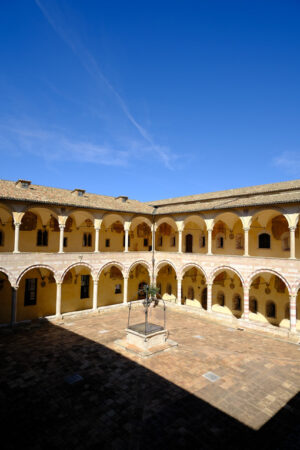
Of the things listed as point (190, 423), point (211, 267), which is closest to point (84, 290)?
point (211, 267)

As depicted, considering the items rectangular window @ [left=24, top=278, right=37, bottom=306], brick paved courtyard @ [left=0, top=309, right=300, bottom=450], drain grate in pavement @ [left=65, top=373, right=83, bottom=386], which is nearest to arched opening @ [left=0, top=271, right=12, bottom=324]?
rectangular window @ [left=24, top=278, right=37, bottom=306]

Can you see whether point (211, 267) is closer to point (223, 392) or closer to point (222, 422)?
point (223, 392)

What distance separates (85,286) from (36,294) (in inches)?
161

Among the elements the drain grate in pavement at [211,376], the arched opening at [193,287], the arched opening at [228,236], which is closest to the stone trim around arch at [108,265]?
the arched opening at [193,287]

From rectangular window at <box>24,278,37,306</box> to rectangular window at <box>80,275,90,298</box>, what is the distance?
3832 millimetres

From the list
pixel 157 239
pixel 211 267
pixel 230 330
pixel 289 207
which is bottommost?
pixel 230 330

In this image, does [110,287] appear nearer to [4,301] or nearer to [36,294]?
[36,294]

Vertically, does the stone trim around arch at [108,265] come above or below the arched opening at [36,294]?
above

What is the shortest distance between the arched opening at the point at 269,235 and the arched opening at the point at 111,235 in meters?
11.0

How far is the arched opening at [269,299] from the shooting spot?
1962 cm

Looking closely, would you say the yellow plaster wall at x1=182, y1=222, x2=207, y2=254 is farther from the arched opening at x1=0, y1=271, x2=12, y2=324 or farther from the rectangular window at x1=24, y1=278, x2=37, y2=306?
the arched opening at x1=0, y1=271, x2=12, y2=324

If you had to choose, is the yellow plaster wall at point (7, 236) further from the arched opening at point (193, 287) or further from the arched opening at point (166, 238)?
the arched opening at point (193, 287)

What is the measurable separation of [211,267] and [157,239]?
8979mm

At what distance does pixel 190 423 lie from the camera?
812cm
